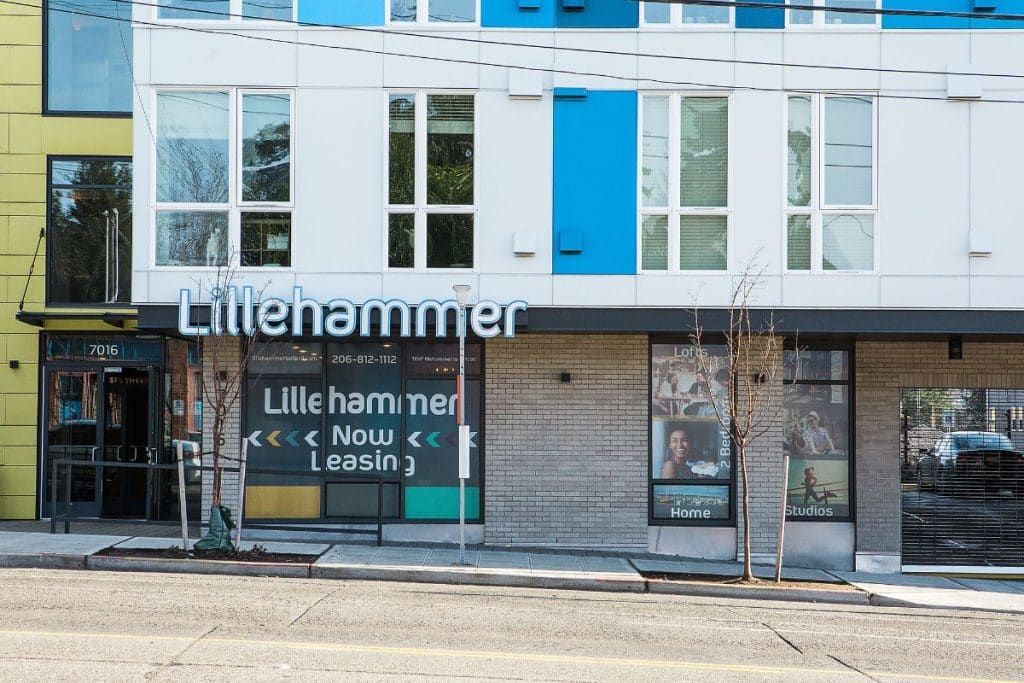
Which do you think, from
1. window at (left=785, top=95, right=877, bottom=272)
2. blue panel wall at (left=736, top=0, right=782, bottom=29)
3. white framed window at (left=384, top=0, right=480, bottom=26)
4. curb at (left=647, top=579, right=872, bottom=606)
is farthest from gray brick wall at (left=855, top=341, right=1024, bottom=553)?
white framed window at (left=384, top=0, right=480, bottom=26)

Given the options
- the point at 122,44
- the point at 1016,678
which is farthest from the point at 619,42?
the point at 1016,678

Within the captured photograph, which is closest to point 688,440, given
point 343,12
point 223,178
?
point 223,178

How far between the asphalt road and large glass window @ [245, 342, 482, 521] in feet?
9.73

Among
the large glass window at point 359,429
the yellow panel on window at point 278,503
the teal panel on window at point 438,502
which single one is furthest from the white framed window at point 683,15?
the yellow panel on window at point 278,503

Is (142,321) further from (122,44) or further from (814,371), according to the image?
(814,371)

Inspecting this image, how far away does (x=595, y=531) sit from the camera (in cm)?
1481

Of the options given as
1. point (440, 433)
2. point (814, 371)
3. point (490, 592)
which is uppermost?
point (814, 371)

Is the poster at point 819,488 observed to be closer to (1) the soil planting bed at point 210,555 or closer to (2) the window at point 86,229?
(1) the soil planting bed at point 210,555

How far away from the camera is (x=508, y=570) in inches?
501

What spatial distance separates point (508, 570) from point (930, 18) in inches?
383

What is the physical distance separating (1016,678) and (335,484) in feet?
30.7

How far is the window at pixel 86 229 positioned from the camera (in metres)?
16.7

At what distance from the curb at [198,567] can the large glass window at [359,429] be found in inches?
95.4

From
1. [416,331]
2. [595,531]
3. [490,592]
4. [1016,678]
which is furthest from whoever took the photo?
[595,531]
